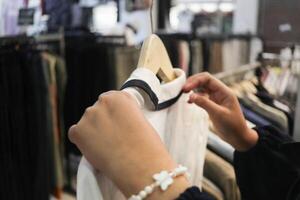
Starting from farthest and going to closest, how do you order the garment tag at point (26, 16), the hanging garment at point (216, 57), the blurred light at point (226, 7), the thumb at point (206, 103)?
the blurred light at point (226, 7)
the hanging garment at point (216, 57)
the garment tag at point (26, 16)
the thumb at point (206, 103)

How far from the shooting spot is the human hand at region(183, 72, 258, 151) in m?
0.71

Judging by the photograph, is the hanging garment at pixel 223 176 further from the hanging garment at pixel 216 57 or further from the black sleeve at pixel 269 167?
the hanging garment at pixel 216 57

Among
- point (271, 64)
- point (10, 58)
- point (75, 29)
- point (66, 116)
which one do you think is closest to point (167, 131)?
point (10, 58)

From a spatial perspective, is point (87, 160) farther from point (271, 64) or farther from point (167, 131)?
point (271, 64)

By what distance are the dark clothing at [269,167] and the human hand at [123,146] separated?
369 mm

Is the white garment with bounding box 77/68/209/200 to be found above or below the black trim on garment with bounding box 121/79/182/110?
below

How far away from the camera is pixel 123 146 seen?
43 cm

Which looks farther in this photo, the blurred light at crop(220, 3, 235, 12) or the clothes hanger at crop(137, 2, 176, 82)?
the blurred light at crop(220, 3, 235, 12)

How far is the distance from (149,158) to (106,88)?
1.93 metres

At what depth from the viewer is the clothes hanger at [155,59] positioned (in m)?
0.62

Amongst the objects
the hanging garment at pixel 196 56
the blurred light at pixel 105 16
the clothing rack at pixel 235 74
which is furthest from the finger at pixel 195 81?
the blurred light at pixel 105 16

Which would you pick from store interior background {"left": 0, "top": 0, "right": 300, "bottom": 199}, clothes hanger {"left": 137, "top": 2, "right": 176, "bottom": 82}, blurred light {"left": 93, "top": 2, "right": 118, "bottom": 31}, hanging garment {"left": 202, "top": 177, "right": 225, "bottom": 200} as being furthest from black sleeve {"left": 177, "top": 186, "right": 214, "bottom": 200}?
blurred light {"left": 93, "top": 2, "right": 118, "bottom": 31}

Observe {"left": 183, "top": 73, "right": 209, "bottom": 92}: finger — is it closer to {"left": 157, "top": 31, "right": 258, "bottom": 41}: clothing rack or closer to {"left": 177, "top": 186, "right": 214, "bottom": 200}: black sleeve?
{"left": 177, "top": 186, "right": 214, "bottom": 200}: black sleeve

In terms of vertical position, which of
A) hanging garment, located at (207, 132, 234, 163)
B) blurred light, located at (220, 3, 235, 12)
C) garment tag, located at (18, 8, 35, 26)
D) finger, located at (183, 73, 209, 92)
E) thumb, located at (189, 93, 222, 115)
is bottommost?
hanging garment, located at (207, 132, 234, 163)
